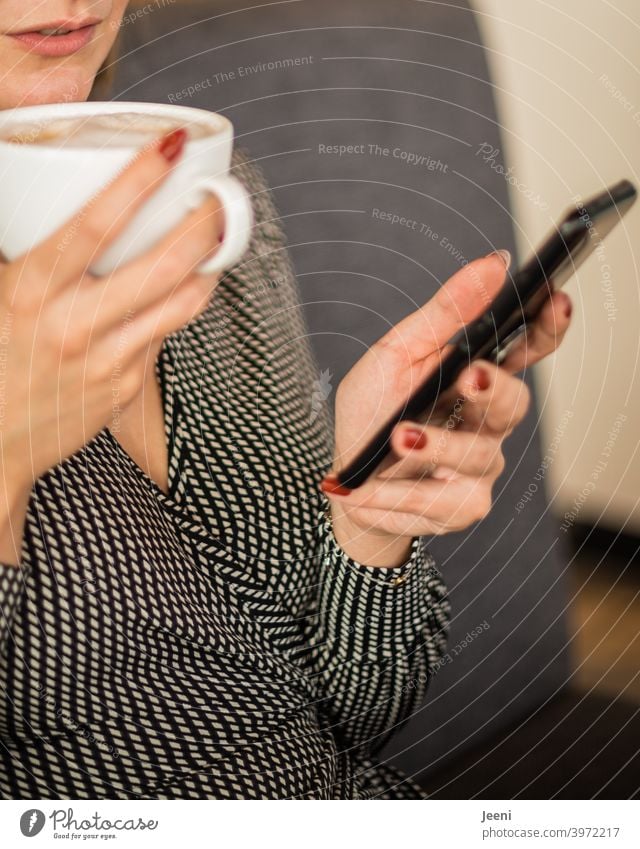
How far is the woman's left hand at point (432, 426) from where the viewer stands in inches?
11.6

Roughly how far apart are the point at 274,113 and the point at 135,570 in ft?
0.69

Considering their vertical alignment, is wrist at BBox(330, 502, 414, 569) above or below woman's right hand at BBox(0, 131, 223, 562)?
below

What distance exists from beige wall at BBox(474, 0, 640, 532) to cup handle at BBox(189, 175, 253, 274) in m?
0.17

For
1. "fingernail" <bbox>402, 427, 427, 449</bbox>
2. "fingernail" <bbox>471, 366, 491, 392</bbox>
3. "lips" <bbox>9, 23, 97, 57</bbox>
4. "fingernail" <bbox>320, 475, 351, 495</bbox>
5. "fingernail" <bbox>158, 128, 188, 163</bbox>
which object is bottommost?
"fingernail" <bbox>320, 475, 351, 495</bbox>

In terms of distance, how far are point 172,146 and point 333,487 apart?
162 mm

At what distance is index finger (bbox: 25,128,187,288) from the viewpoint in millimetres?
213

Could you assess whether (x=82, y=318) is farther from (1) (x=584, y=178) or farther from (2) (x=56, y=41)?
(1) (x=584, y=178)

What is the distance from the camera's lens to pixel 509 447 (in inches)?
16.2

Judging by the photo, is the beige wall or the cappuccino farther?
the beige wall

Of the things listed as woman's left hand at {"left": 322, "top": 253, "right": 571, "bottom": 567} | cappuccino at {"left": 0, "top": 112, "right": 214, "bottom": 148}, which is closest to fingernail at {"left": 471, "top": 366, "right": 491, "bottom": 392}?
woman's left hand at {"left": 322, "top": 253, "right": 571, "bottom": 567}

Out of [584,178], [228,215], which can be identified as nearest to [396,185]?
[584,178]

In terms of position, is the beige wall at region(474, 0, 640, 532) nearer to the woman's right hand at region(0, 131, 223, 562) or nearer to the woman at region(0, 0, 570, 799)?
the woman at region(0, 0, 570, 799)
